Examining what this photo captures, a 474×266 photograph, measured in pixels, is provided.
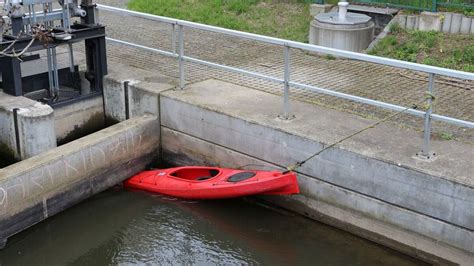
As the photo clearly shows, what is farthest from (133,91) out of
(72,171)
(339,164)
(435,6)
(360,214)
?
(435,6)

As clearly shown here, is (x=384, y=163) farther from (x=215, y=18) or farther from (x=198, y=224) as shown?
(x=215, y=18)

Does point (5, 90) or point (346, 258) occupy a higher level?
point (5, 90)

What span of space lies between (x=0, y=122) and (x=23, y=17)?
148 cm

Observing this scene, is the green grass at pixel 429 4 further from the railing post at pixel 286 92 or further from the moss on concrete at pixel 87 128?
the moss on concrete at pixel 87 128

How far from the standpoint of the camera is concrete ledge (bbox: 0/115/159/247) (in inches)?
301

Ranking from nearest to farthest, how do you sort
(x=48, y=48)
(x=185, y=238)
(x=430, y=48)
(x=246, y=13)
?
(x=185, y=238) → (x=48, y=48) → (x=430, y=48) → (x=246, y=13)

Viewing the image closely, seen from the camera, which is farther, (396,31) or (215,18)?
(215,18)

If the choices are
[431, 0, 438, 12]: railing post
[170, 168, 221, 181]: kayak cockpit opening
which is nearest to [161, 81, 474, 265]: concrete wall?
[170, 168, 221, 181]: kayak cockpit opening

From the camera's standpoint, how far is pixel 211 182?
8266mm

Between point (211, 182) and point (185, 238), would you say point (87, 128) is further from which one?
point (185, 238)

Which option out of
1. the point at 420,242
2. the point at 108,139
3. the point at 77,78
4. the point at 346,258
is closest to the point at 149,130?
the point at 108,139

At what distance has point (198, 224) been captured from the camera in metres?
8.08

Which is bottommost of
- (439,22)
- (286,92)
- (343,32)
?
(286,92)

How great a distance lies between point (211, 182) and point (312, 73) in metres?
3.08
